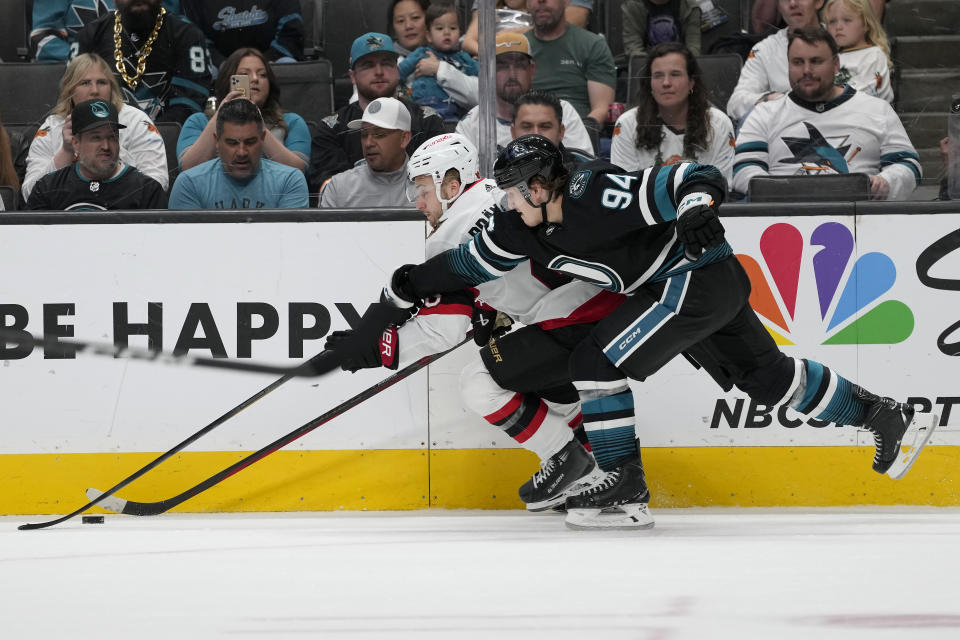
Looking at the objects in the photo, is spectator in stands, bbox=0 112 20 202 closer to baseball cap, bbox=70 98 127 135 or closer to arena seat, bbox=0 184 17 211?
arena seat, bbox=0 184 17 211

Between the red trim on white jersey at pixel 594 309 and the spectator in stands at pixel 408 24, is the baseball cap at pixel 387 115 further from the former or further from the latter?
the red trim on white jersey at pixel 594 309

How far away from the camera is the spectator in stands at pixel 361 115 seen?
411cm

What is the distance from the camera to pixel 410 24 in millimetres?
4566

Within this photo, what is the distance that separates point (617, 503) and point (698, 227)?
89 centimetres

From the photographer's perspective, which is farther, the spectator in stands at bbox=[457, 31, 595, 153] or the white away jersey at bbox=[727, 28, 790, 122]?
the white away jersey at bbox=[727, 28, 790, 122]

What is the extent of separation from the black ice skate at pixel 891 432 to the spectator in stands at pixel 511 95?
1374mm

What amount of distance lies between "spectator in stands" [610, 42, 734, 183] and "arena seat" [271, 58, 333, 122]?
1.12m

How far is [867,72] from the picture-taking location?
422 cm

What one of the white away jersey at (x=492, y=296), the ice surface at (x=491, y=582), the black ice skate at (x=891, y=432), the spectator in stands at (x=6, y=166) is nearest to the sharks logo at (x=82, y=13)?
the spectator in stands at (x=6, y=166)

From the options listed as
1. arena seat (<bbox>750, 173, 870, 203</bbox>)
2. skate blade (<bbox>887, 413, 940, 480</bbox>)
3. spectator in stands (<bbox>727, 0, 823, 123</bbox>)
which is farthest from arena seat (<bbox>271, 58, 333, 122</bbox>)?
skate blade (<bbox>887, 413, 940, 480</bbox>)

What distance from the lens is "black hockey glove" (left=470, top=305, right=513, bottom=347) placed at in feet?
12.1

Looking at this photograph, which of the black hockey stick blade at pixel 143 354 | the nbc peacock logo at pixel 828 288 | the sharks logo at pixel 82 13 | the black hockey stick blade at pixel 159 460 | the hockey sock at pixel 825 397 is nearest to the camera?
the black hockey stick blade at pixel 143 354

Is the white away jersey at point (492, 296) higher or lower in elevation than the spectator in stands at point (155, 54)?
lower

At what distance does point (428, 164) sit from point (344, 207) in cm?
57
